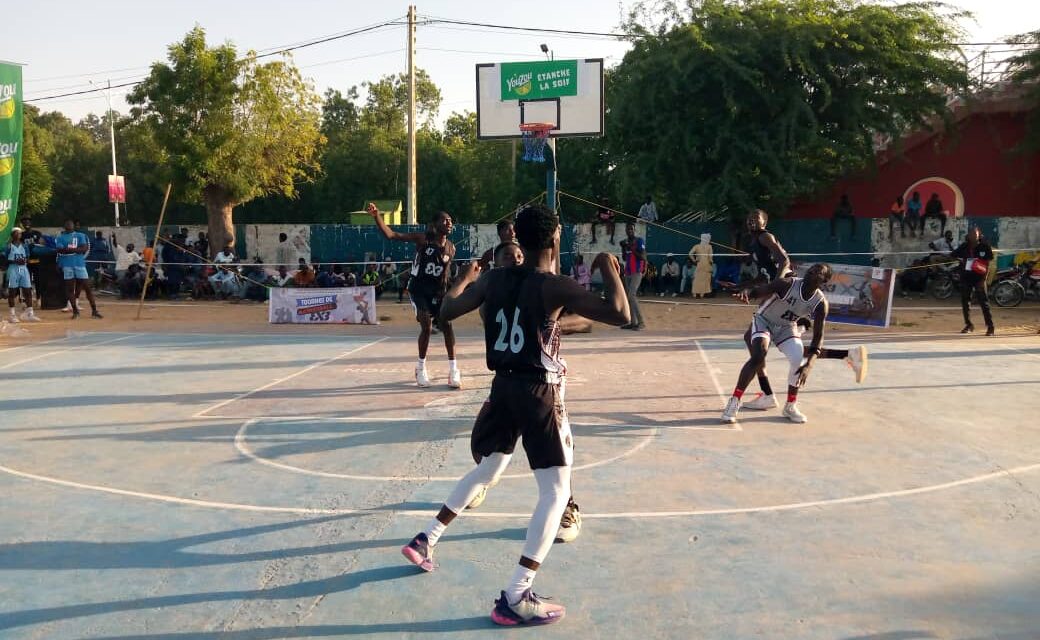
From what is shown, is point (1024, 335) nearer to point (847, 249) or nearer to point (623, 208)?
point (847, 249)

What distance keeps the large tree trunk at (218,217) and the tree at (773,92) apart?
40.7 ft

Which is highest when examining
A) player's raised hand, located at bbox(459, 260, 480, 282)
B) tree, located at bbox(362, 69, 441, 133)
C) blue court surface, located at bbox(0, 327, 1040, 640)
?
tree, located at bbox(362, 69, 441, 133)

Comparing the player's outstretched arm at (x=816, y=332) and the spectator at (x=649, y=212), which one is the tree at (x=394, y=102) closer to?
the spectator at (x=649, y=212)

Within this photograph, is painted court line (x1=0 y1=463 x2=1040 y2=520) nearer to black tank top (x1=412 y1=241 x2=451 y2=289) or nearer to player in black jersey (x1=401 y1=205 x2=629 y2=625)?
player in black jersey (x1=401 y1=205 x2=629 y2=625)

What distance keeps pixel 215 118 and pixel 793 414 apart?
72.1 ft

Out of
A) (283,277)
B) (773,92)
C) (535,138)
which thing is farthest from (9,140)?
(773,92)

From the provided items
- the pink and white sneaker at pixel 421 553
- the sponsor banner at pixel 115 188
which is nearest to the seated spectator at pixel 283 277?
the sponsor banner at pixel 115 188

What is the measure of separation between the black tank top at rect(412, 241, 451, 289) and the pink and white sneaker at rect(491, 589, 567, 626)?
6400 millimetres

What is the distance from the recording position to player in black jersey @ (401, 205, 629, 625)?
14.3ft

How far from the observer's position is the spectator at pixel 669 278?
23.3 metres

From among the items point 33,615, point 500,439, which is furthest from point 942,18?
point 33,615

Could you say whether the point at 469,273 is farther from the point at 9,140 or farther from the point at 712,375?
→ the point at 9,140

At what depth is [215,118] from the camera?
2592cm

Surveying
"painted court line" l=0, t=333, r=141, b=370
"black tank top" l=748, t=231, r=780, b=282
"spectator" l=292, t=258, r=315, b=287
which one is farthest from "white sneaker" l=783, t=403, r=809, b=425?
"spectator" l=292, t=258, r=315, b=287
